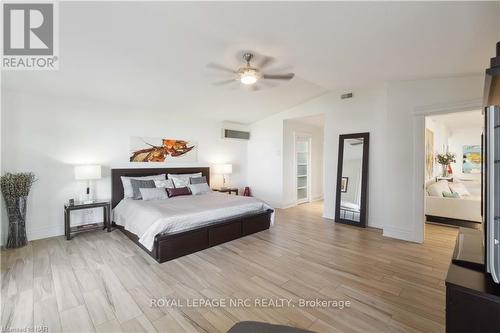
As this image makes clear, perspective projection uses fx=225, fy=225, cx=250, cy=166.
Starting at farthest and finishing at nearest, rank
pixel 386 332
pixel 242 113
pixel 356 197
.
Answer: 1. pixel 242 113
2. pixel 356 197
3. pixel 386 332

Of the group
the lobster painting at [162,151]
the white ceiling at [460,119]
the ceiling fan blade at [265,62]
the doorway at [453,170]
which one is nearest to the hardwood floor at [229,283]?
the doorway at [453,170]

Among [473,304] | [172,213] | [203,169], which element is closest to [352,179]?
[203,169]

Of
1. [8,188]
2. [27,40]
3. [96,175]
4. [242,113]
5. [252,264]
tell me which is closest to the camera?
[27,40]

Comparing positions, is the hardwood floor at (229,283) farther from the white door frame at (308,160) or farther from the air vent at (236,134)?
the air vent at (236,134)

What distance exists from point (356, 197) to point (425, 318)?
2.91 metres

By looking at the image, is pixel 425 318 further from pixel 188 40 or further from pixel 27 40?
pixel 27 40

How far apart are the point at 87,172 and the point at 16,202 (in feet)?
3.17

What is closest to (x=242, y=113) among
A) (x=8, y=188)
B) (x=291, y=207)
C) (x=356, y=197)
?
(x=291, y=207)

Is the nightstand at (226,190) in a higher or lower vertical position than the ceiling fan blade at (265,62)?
lower

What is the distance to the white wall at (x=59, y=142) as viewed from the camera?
358cm

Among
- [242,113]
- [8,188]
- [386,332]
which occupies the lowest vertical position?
[386,332]

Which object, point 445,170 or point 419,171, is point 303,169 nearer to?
point 419,171

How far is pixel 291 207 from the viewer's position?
20.9 feet

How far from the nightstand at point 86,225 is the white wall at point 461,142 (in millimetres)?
10142
